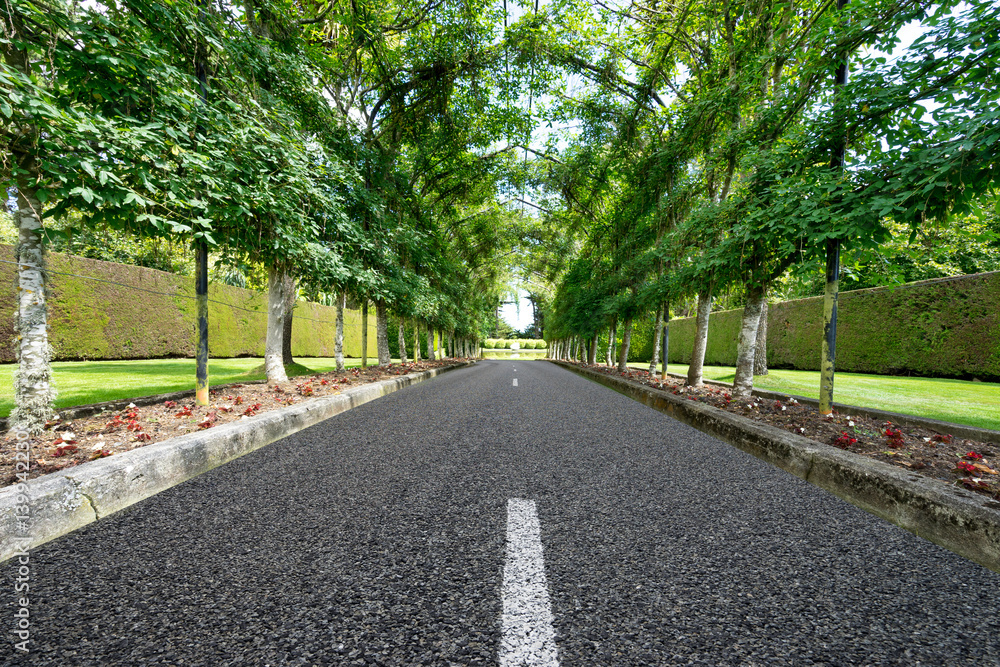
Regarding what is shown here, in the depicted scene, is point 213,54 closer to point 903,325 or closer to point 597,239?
point 597,239

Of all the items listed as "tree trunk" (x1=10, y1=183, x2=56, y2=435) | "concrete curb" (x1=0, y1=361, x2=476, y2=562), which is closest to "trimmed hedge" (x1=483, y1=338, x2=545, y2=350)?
"concrete curb" (x1=0, y1=361, x2=476, y2=562)

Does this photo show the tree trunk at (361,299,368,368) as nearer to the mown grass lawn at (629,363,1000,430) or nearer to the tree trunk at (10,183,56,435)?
the tree trunk at (10,183,56,435)

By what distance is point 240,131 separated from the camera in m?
4.62

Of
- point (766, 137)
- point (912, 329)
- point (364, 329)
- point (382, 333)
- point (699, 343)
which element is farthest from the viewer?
point (382, 333)

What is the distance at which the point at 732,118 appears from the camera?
825 centimetres

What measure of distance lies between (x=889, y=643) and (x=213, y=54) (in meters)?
8.54

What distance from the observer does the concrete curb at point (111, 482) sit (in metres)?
2.09

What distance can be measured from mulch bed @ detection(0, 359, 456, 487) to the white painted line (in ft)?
10.1

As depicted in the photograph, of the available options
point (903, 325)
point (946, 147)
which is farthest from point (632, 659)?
point (903, 325)

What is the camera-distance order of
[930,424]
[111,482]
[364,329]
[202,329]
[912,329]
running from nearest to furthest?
[111,482], [930,424], [202,329], [912,329], [364,329]

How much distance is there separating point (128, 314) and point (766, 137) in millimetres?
17153

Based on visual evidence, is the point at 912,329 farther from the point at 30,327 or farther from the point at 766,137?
the point at 30,327

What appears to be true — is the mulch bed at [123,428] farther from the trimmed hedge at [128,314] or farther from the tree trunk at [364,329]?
the trimmed hedge at [128,314]

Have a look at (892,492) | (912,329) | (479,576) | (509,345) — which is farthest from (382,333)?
(509,345)
